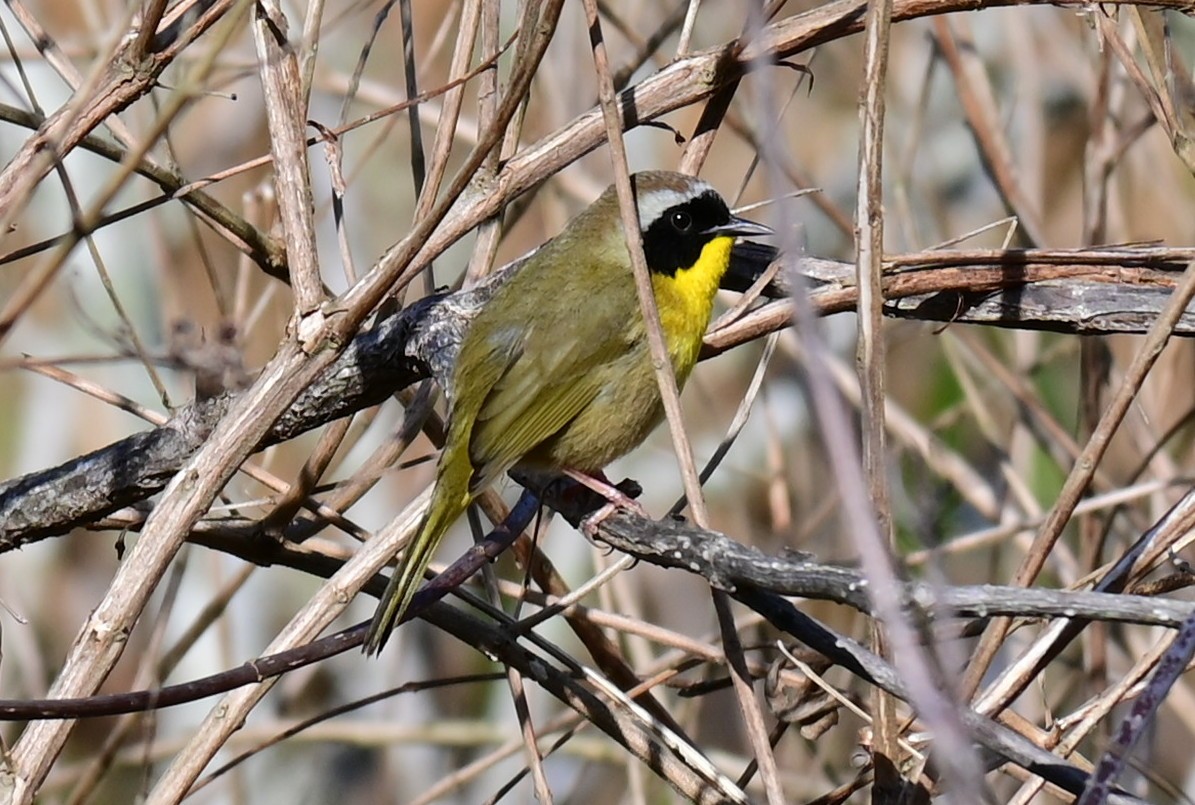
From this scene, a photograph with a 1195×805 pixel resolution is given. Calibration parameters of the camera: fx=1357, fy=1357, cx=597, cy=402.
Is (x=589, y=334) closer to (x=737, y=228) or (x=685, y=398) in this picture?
(x=737, y=228)

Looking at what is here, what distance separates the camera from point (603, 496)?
9.18 ft

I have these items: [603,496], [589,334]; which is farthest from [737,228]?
[603,496]

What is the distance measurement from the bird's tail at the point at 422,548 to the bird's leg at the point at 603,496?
258 millimetres

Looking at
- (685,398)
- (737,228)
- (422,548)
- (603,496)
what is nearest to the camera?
(422,548)

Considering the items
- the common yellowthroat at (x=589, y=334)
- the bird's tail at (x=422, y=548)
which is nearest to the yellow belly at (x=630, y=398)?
the common yellowthroat at (x=589, y=334)

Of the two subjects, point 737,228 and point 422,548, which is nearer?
point 422,548

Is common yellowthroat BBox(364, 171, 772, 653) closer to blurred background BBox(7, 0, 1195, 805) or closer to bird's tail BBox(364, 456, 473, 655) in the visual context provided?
bird's tail BBox(364, 456, 473, 655)

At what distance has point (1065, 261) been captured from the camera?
91.4 inches

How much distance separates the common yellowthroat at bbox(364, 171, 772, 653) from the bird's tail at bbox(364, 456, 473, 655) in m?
0.08

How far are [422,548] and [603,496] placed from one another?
18.2 inches

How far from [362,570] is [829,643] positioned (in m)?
0.94

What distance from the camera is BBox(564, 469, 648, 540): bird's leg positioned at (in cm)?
242

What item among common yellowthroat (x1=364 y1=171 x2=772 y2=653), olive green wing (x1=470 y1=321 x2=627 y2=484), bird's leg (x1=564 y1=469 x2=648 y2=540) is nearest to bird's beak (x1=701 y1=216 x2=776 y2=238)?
common yellowthroat (x1=364 y1=171 x2=772 y2=653)

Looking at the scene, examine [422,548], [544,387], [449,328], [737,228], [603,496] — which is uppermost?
[737,228]
